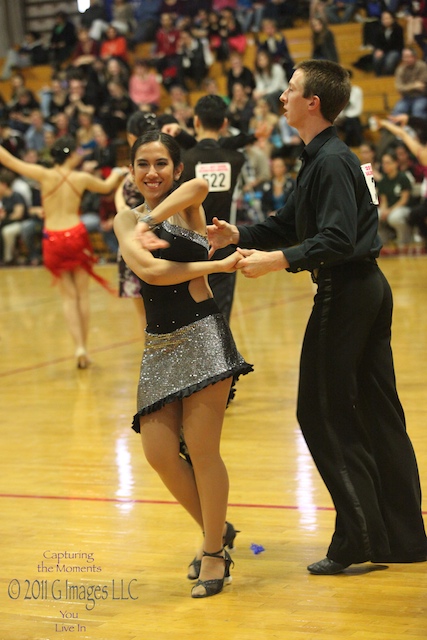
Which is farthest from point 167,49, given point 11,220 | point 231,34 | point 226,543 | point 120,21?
point 226,543

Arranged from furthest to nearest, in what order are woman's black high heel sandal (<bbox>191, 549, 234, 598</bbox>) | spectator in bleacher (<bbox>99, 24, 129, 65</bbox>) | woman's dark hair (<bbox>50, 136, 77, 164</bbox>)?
spectator in bleacher (<bbox>99, 24, 129, 65</bbox>) < woman's dark hair (<bbox>50, 136, 77, 164</bbox>) < woman's black high heel sandal (<bbox>191, 549, 234, 598</bbox>)

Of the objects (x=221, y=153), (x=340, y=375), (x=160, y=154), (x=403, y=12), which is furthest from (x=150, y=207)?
(x=403, y=12)

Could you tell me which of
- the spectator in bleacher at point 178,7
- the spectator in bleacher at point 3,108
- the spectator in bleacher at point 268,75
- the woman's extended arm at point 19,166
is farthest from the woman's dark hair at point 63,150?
the spectator in bleacher at point 178,7

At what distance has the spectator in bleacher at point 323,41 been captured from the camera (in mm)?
15422

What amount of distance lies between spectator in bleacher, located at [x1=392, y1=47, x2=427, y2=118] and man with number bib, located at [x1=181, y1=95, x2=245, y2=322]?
870 cm

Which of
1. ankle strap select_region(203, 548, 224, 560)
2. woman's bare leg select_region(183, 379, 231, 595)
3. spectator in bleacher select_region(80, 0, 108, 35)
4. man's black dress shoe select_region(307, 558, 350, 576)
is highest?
spectator in bleacher select_region(80, 0, 108, 35)

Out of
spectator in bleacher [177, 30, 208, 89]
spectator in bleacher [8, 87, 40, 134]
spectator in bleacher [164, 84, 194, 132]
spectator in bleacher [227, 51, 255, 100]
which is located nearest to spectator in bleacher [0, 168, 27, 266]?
spectator in bleacher [8, 87, 40, 134]

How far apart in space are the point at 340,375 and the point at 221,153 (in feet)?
9.82

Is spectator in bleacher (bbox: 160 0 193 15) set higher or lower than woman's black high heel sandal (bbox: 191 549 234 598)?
higher

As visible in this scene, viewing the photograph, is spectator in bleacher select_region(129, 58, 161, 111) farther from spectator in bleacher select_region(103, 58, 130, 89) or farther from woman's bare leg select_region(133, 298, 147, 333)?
woman's bare leg select_region(133, 298, 147, 333)

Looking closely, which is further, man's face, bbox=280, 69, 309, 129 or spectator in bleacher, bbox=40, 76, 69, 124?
spectator in bleacher, bbox=40, 76, 69, 124

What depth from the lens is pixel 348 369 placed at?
141 inches

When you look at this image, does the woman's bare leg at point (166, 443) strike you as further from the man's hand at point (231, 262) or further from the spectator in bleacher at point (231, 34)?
the spectator in bleacher at point (231, 34)

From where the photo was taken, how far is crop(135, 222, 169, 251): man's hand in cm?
327
